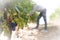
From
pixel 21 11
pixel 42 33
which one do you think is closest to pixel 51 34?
pixel 42 33

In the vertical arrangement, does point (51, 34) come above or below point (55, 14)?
below

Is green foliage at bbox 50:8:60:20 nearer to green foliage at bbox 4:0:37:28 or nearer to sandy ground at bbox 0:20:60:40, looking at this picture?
sandy ground at bbox 0:20:60:40

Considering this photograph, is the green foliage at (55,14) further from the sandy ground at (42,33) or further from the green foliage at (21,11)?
the green foliage at (21,11)

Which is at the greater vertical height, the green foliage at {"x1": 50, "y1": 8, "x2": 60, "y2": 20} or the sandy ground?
the green foliage at {"x1": 50, "y1": 8, "x2": 60, "y2": 20}

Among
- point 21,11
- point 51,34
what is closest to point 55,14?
point 51,34

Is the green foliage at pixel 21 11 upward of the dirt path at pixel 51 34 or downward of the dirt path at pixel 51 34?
upward

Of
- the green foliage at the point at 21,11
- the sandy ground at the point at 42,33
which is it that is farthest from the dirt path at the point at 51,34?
the green foliage at the point at 21,11

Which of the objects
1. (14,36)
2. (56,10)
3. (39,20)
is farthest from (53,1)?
(14,36)

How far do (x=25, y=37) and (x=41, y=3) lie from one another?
312mm

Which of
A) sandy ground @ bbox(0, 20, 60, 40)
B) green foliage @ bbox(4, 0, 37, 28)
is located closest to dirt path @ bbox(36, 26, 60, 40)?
sandy ground @ bbox(0, 20, 60, 40)

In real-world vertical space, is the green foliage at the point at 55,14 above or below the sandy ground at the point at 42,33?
above

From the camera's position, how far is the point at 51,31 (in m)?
1.54

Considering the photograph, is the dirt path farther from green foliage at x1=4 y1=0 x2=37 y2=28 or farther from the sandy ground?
green foliage at x1=4 y1=0 x2=37 y2=28

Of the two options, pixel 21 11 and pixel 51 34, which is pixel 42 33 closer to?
pixel 51 34
